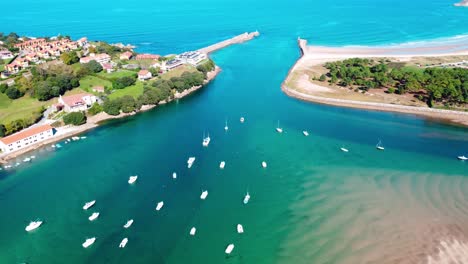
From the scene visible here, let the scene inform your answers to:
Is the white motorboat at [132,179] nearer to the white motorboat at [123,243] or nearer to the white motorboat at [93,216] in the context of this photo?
the white motorboat at [93,216]

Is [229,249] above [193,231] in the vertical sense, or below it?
below

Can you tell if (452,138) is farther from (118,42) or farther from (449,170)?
(118,42)

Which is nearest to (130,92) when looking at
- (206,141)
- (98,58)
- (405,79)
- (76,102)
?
(76,102)

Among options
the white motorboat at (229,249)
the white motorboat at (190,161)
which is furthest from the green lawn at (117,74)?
the white motorboat at (229,249)

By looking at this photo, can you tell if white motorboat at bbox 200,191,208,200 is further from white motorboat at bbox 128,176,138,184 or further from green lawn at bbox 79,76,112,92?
green lawn at bbox 79,76,112,92

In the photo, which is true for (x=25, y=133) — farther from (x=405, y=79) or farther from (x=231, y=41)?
(x=231, y=41)

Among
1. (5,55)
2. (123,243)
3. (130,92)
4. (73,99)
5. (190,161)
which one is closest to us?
(123,243)

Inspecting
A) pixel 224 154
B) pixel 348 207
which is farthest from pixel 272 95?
pixel 348 207
